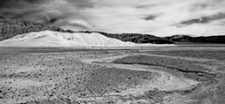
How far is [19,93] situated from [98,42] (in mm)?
88221

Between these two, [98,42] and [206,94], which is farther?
[98,42]

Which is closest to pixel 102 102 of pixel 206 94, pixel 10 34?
pixel 206 94

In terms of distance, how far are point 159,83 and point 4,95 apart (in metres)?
7.46

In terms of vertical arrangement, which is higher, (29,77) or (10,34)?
(10,34)

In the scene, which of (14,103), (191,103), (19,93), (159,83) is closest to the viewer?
(14,103)

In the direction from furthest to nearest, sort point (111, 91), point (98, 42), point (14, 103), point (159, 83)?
point (98, 42) → point (159, 83) → point (111, 91) → point (14, 103)

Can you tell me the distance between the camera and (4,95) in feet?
23.2

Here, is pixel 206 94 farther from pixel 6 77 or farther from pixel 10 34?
pixel 10 34

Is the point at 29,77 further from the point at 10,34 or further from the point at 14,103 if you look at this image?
the point at 10,34

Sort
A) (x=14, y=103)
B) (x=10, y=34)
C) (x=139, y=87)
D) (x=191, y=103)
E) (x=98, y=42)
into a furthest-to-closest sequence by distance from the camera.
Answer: (x=10, y=34) → (x=98, y=42) → (x=139, y=87) → (x=191, y=103) → (x=14, y=103)

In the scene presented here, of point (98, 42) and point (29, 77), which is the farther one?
point (98, 42)

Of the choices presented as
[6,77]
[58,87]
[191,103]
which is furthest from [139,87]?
[6,77]

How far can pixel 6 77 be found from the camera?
10.1m

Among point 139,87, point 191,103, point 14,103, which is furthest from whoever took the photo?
point 139,87
